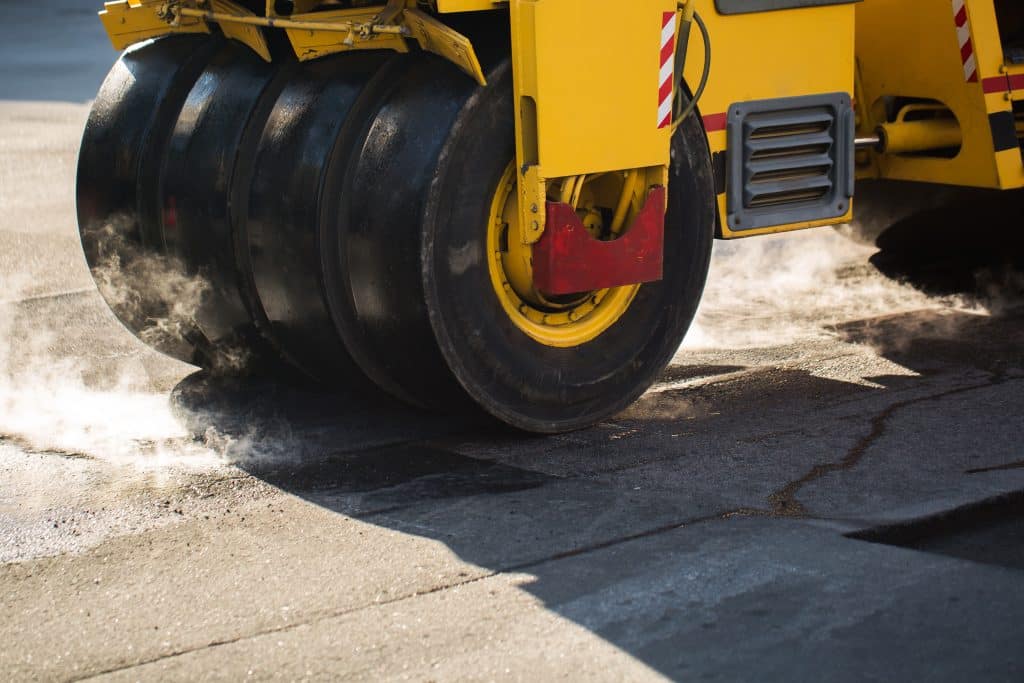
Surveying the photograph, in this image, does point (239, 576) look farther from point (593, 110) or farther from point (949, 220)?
point (949, 220)

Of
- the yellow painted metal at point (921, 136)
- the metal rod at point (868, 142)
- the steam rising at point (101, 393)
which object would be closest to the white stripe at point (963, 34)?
the yellow painted metal at point (921, 136)

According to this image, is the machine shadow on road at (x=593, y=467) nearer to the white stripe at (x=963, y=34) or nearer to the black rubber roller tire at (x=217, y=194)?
the black rubber roller tire at (x=217, y=194)

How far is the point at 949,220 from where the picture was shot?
7.27 m

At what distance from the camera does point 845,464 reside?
482cm

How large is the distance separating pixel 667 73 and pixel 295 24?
1.17 meters

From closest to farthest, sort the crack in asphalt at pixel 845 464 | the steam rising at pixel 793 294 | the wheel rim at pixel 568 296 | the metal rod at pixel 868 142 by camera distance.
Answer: the crack in asphalt at pixel 845 464 → the wheel rim at pixel 568 296 → the metal rod at pixel 868 142 → the steam rising at pixel 793 294

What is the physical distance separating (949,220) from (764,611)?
159 inches

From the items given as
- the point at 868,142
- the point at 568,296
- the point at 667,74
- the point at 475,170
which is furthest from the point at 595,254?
the point at 868,142

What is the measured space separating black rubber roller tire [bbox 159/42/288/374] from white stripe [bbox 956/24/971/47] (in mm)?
2558

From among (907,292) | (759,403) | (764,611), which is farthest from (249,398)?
(907,292)

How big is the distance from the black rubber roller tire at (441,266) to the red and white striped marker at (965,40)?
202cm

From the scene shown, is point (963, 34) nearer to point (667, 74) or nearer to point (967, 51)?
point (967, 51)

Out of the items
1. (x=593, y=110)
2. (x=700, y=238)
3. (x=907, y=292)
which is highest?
(x=593, y=110)

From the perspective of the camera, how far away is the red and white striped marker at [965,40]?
6031mm
